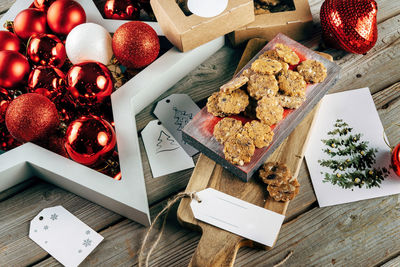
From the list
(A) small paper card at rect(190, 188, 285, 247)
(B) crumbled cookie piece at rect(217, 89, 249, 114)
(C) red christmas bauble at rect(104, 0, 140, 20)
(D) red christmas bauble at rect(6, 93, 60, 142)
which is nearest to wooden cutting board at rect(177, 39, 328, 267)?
(A) small paper card at rect(190, 188, 285, 247)

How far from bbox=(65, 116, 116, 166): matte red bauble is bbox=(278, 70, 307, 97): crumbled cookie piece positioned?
1.23 ft

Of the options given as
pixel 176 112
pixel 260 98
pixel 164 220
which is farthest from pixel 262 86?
pixel 164 220

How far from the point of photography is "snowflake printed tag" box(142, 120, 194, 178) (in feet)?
2.60

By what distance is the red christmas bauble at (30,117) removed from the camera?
0.69 metres

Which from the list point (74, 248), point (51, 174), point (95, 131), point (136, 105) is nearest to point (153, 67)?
point (136, 105)

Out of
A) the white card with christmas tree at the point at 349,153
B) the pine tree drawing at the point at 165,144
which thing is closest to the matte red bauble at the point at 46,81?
the pine tree drawing at the point at 165,144

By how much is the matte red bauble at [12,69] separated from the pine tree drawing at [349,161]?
0.71 meters

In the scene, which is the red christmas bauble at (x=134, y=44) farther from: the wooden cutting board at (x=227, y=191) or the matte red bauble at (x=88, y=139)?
the wooden cutting board at (x=227, y=191)

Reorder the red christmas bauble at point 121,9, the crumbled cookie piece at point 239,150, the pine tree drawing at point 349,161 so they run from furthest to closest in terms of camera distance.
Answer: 1. the red christmas bauble at point 121,9
2. the pine tree drawing at point 349,161
3. the crumbled cookie piece at point 239,150

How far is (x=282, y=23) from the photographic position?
0.86 m

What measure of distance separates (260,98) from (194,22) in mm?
231

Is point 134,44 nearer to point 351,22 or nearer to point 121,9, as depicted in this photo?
point 121,9

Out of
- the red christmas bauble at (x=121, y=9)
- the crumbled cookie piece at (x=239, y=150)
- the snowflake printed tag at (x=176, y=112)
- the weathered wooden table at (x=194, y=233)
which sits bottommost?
the weathered wooden table at (x=194, y=233)

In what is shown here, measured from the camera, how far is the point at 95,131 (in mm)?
698
